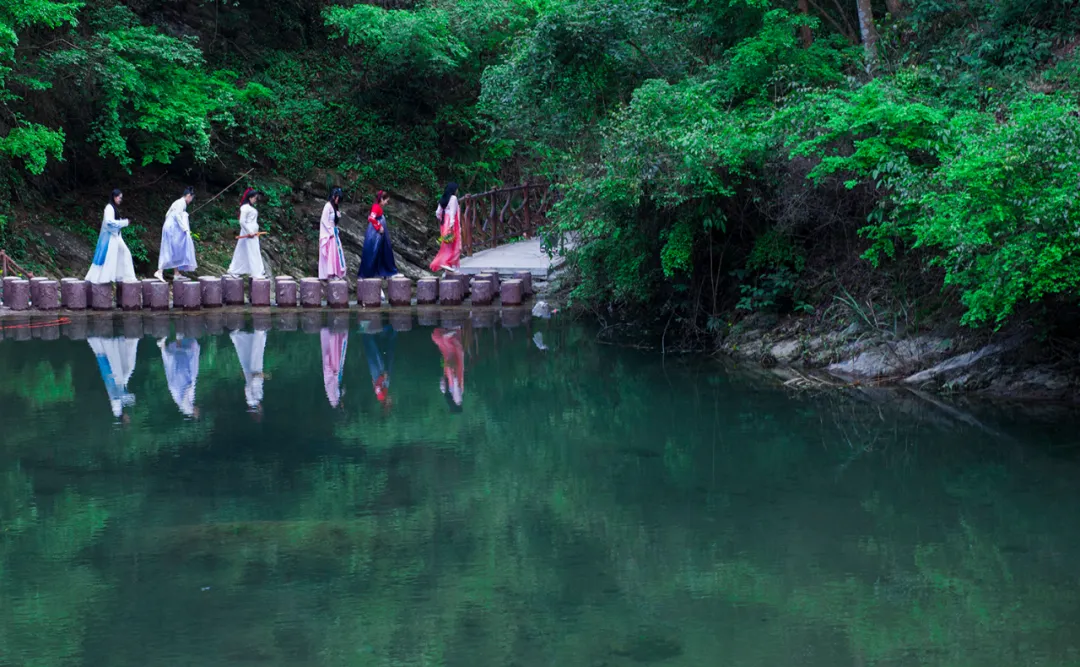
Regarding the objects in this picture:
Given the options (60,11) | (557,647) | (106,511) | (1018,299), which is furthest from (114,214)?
(557,647)

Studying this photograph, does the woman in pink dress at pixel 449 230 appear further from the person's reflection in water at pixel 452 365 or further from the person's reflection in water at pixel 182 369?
the person's reflection in water at pixel 182 369

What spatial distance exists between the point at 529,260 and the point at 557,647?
17003 millimetres

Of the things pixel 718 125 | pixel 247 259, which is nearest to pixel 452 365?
pixel 718 125

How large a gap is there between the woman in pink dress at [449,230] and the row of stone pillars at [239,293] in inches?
46.9

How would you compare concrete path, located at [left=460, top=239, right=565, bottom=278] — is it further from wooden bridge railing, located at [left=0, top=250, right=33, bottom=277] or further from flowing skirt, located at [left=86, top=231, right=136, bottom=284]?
wooden bridge railing, located at [left=0, top=250, right=33, bottom=277]

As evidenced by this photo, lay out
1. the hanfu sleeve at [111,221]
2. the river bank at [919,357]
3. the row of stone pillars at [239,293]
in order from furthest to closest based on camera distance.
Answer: the hanfu sleeve at [111,221]
the row of stone pillars at [239,293]
the river bank at [919,357]

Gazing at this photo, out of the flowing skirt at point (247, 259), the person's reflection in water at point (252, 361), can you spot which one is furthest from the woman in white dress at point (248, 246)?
the person's reflection in water at point (252, 361)

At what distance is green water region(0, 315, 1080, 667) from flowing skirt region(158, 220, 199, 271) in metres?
7.29

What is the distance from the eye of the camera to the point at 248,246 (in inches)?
855

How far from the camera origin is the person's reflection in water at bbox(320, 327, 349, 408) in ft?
45.1

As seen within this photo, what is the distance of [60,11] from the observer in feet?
69.5

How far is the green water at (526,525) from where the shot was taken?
6.86 metres

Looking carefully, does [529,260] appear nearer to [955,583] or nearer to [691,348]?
[691,348]

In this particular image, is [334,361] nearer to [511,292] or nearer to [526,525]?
[511,292]
